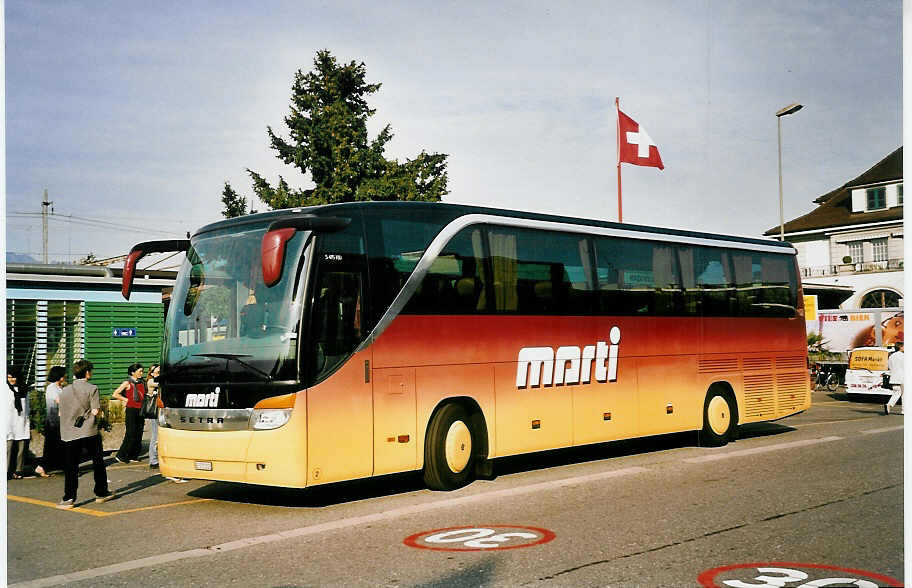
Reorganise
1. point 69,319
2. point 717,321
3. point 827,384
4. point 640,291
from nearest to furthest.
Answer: point 640,291
point 717,321
point 69,319
point 827,384

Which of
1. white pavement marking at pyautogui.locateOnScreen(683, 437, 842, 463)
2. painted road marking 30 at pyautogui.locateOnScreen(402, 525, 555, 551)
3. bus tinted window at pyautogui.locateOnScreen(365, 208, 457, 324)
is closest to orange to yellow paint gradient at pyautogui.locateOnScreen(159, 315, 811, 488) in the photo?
bus tinted window at pyautogui.locateOnScreen(365, 208, 457, 324)

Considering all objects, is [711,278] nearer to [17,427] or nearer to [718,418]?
[718,418]

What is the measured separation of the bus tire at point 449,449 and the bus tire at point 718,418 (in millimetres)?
5845

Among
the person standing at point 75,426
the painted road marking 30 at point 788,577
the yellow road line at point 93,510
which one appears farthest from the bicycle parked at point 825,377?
the painted road marking 30 at point 788,577

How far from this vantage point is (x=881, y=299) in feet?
139

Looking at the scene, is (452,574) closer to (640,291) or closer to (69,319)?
(640,291)

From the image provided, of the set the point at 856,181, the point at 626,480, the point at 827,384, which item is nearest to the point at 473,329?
the point at 626,480

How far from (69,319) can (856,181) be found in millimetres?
31455

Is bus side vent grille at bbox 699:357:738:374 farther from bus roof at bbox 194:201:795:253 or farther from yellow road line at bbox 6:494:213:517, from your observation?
yellow road line at bbox 6:494:213:517

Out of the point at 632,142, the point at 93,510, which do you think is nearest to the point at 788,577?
the point at 93,510

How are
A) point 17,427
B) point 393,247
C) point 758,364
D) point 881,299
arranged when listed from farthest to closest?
point 881,299 < point 758,364 < point 17,427 < point 393,247

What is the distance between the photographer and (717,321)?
55.4ft

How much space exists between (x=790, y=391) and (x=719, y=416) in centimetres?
235

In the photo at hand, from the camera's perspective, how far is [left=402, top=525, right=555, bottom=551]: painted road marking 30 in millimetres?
8406
